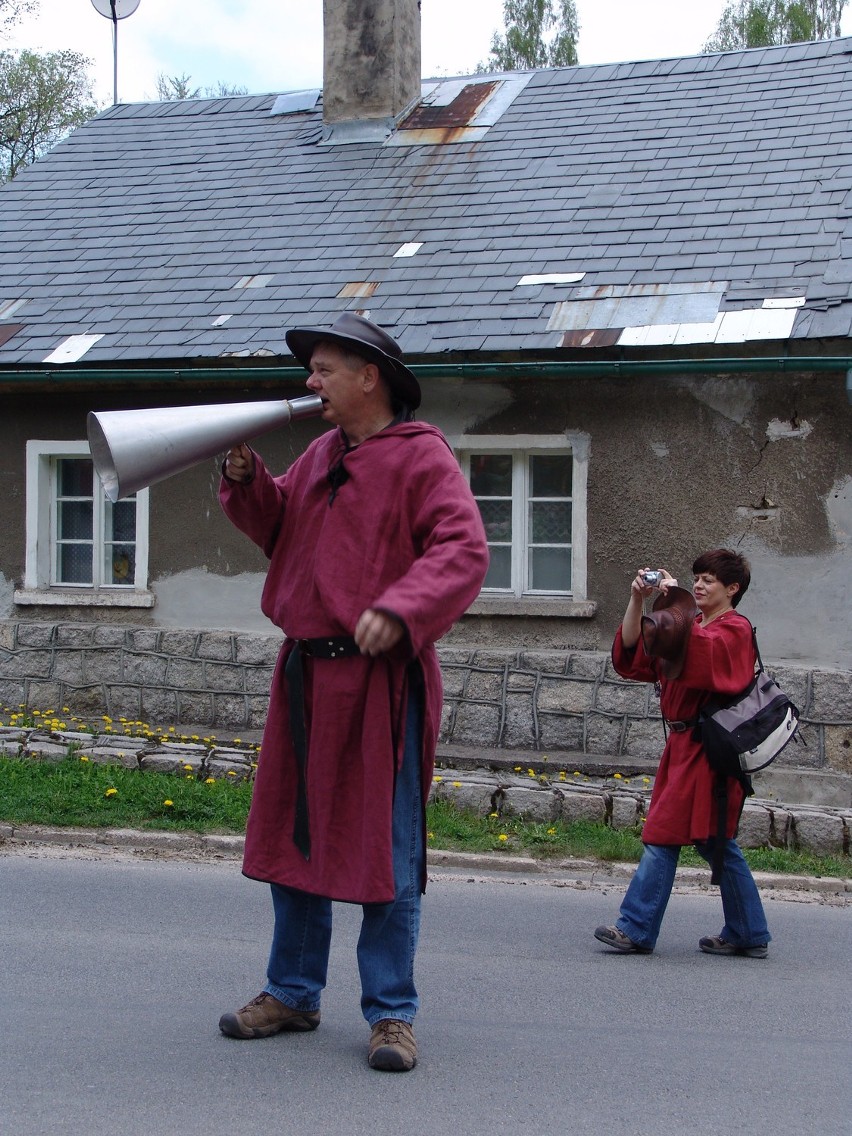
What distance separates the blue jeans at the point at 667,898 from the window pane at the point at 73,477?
6855 millimetres

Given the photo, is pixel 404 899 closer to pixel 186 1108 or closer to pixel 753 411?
pixel 186 1108

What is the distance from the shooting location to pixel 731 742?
4.89 meters

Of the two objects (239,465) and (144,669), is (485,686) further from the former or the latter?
(239,465)

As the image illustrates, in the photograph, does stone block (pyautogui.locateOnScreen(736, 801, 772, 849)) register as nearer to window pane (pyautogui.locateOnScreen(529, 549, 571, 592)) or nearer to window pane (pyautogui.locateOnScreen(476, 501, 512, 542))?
window pane (pyautogui.locateOnScreen(529, 549, 571, 592))

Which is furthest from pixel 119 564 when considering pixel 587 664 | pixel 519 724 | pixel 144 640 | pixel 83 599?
pixel 587 664

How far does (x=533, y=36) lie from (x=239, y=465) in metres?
29.3

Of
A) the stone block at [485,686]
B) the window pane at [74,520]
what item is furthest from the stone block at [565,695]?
the window pane at [74,520]

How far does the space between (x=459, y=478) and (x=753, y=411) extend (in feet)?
18.3

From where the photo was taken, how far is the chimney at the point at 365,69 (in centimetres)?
1271

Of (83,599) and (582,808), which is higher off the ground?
(83,599)

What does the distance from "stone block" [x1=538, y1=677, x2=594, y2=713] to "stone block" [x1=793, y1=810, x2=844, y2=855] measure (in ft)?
6.98

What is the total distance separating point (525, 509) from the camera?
30.9 ft

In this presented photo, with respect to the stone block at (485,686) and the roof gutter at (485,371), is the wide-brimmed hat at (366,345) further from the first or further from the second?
the stone block at (485,686)

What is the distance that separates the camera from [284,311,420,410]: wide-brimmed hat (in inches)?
143
